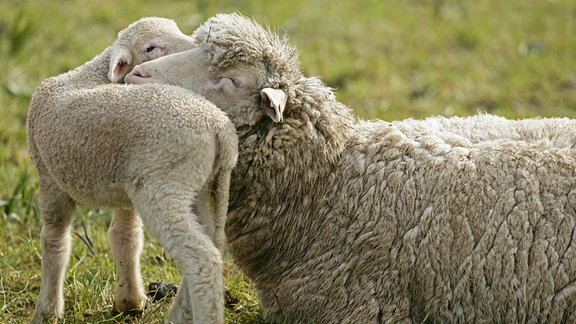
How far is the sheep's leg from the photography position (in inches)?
127

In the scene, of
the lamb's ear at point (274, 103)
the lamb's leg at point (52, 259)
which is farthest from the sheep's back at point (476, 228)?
the lamb's leg at point (52, 259)

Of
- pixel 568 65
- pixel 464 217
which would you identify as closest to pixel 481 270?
pixel 464 217

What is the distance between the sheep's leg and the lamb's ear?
57 centimetres

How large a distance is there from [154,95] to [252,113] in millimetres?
492

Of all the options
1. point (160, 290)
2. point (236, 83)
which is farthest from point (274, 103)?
point (160, 290)

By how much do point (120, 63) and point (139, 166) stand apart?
0.80 meters

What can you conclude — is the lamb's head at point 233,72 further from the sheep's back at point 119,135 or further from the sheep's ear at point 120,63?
the sheep's back at point 119,135

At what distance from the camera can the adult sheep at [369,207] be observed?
3.60m

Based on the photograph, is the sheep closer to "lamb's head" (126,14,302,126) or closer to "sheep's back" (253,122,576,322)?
"lamb's head" (126,14,302,126)

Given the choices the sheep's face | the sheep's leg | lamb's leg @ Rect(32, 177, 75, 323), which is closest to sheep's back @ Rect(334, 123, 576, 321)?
the sheep's face

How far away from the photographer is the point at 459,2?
10367 mm

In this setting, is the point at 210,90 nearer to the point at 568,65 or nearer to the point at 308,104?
the point at 308,104

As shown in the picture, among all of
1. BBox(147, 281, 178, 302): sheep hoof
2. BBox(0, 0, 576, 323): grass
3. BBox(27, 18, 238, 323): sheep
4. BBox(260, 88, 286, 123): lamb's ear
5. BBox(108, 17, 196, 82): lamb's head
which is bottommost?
BBox(147, 281, 178, 302): sheep hoof

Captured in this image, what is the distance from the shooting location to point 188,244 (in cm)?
323
